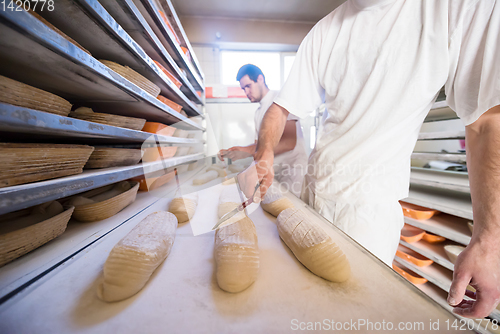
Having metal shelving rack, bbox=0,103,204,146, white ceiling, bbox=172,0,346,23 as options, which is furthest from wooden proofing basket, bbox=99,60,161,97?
white ceiling, bbox=172,0,346,23

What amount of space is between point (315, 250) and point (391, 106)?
79 cm

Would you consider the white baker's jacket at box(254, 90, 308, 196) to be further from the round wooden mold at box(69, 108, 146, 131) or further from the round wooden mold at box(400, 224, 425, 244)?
the round wooden mold at box(69, 108, 146, 131)

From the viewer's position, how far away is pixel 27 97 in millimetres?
498

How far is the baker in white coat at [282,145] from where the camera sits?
202 cm

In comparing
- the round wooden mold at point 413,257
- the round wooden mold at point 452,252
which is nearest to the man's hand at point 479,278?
the round wooden mold at point 452,252

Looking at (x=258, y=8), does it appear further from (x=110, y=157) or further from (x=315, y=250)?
(x=315, y=250)

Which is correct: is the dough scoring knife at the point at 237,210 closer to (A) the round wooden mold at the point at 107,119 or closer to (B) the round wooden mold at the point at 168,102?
(A) the round wooden mold at the point at 107,119

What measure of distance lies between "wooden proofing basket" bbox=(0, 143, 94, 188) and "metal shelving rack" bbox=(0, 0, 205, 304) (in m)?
0.04

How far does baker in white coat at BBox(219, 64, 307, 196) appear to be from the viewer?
2.02 meters

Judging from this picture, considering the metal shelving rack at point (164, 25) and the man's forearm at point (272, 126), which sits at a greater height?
the metal shelving rack at point (164, 25)

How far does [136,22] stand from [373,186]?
1557mm

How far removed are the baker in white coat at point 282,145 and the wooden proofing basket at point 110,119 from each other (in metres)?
1.28

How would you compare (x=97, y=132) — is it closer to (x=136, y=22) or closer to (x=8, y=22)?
(x=8, y=22)

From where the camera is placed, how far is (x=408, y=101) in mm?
822
